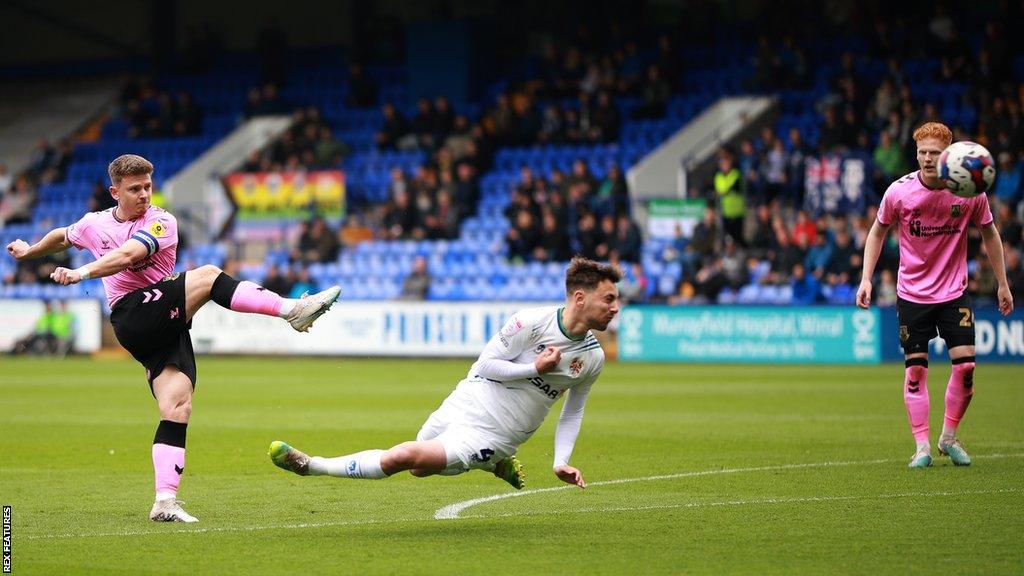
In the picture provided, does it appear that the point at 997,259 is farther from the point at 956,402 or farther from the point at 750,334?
the point at 750,334

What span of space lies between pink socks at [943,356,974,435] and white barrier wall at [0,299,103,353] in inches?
944

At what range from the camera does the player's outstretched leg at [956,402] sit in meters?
10.7

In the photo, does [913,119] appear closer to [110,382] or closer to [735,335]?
[735,335]

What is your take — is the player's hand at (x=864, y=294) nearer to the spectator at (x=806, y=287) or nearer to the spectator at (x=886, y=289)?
the spectator at (x=886, y=289)

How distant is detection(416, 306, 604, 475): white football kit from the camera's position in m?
7.78

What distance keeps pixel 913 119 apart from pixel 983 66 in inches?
92.1

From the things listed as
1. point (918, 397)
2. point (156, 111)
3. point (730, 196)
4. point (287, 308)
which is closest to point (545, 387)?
point (287, 308)

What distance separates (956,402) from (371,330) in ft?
64.0

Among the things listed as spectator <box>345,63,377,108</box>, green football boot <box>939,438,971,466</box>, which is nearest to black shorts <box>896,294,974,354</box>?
green football boot <box>939,438,971,466</box>

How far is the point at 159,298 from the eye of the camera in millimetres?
8336

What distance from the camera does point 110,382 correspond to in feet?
75.9

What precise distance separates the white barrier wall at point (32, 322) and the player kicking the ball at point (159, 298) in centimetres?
2405

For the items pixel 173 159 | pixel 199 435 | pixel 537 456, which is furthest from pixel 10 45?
pixel 537 456

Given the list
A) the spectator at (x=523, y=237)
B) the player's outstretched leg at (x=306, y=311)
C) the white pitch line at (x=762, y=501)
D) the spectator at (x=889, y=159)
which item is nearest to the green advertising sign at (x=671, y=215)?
the spectator at (x=523, y=237)
